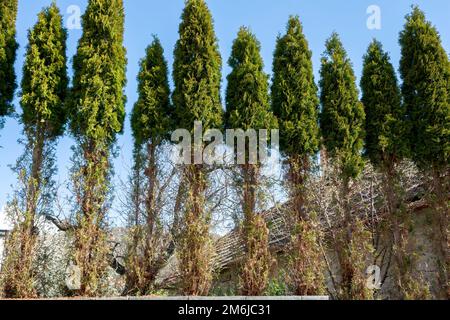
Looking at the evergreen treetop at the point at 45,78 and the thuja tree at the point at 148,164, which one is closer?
the thuja tree at the point at 148,164

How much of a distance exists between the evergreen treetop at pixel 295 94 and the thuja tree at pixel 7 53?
5070mm

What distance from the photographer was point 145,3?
8.34m

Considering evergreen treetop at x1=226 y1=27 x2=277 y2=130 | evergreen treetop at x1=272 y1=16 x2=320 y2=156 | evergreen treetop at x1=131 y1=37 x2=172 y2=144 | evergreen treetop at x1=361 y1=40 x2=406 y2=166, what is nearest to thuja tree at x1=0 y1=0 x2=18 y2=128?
evergreen treetop at x1=131 y1=37 x2=172 y2=144

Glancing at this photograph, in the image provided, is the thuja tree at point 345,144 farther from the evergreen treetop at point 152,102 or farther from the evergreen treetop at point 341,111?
the evergreen treetop at point 152,102

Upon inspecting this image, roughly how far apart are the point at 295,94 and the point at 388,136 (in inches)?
75.6

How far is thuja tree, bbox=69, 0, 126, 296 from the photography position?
7586 millimetres

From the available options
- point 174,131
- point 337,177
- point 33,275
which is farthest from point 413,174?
point 33,275

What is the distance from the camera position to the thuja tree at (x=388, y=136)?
8242 millimetres

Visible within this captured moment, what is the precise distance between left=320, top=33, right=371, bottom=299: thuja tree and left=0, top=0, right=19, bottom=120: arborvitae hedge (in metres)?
6.02

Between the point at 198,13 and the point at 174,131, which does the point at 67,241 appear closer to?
the point at 174,131

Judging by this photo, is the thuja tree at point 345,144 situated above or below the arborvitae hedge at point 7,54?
below

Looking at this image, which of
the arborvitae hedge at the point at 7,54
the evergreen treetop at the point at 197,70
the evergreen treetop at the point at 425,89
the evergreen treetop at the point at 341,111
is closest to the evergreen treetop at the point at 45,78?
the arborvitae hedge at the point at 7,54

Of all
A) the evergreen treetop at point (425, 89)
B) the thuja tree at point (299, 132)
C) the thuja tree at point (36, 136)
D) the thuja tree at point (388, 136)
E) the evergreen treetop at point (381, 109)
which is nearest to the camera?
the thuja tree at point (36, 136)

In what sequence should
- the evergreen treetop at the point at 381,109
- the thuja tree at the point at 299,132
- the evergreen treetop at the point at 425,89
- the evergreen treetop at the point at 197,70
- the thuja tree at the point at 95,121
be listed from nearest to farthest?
the thuja tree at the point at 95,121, the thuja tree at the point at 299,132, the evergreen treetop at the point at 197,70, the evergreen treetop at the point at 425,89, the evergreen treetop at the point at 381,109
